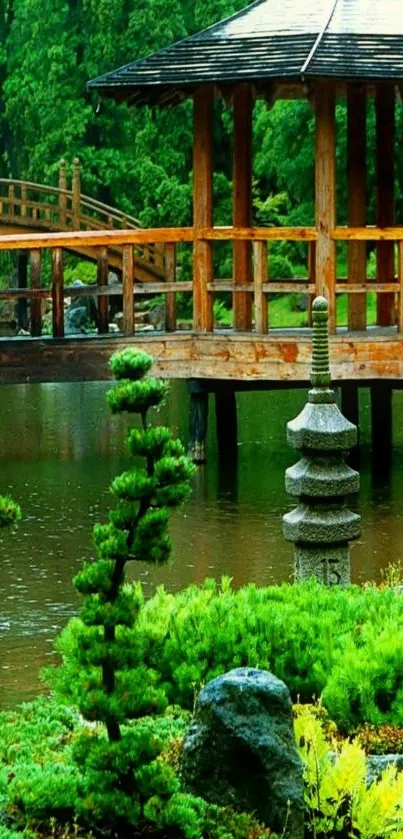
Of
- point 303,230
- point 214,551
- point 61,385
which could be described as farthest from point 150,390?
point 61,385

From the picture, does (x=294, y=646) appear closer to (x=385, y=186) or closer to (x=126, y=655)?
(x=126, y=655)

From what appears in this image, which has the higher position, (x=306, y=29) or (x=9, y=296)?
(x=306, y=29)

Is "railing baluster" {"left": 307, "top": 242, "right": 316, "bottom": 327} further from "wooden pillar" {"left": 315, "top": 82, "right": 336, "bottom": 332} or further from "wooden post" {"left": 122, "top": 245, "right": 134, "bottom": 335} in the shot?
"wooden post" {"left": 122, "top": 245, "right": 134, "bottom": 335}

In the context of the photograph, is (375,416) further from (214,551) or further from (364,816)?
(364,816)

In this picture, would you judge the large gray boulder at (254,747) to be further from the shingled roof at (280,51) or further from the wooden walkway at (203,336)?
the shingled roof at (280,51)

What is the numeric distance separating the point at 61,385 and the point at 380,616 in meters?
19.7

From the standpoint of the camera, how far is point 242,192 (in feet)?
73.2

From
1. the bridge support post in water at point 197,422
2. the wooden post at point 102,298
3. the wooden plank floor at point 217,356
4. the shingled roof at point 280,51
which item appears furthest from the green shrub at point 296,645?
the wooden post at point 102,298

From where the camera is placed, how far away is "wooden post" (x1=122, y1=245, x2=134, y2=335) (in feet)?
69.7

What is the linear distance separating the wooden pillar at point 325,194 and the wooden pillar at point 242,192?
1232mm

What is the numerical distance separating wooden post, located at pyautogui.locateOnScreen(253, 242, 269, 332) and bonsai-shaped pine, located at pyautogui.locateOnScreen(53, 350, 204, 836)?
12.2m

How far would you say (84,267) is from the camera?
4541 centimetres

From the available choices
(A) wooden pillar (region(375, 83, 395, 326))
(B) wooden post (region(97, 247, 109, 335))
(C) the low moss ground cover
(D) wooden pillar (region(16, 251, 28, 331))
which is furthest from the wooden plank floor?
(D) wooden pillar (region(16, 251, 28, 331))

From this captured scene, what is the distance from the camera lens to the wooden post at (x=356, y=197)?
21.7 meters
